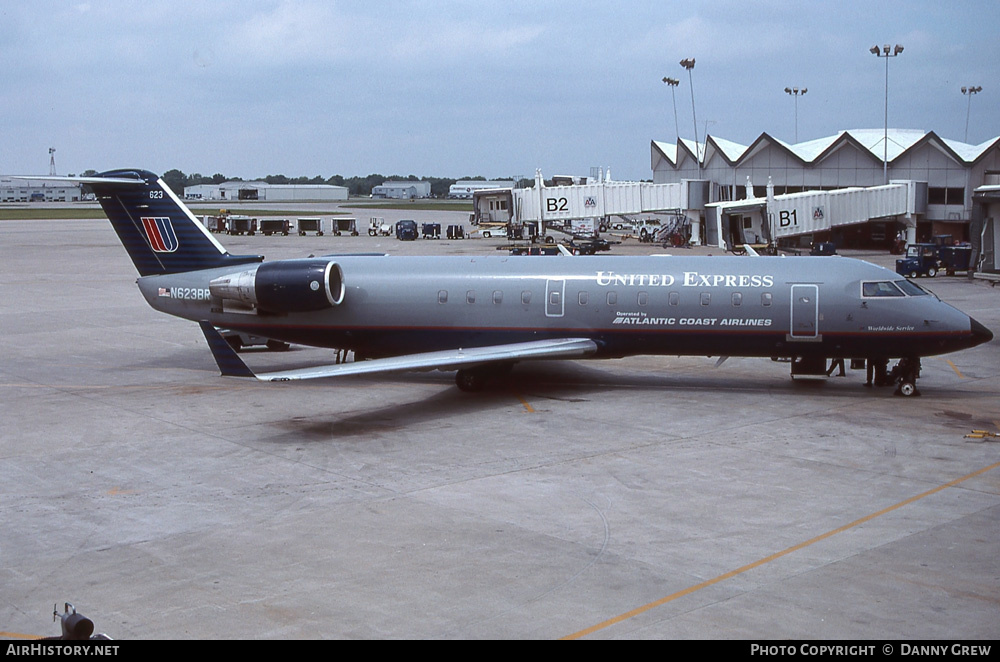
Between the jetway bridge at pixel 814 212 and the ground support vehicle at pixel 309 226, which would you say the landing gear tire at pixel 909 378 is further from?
the ground support vehicle at pixel 309 226

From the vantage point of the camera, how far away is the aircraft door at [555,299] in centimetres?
2439

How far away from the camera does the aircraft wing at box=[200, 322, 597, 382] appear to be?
66.2ft

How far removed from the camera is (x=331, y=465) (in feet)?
59.1

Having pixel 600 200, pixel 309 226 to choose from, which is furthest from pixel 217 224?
pixel 600 200

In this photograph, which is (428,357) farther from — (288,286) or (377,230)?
(377,230)

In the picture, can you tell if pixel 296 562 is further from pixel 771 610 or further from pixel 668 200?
pixel 668 200

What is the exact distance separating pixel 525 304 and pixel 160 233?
10.4 metres

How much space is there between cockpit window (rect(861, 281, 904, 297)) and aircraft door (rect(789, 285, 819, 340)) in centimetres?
111

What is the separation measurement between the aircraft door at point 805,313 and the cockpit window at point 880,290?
3.64ft

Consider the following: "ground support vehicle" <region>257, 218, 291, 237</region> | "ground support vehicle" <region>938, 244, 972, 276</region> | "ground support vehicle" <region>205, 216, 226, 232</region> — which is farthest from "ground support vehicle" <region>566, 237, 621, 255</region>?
"ground support vehicle" <region>205, 216, 226, 232</region>

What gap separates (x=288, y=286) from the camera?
25.3 m

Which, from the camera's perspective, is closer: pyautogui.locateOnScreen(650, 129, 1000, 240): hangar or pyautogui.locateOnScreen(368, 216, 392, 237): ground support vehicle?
pyautogui.locateOnScreen(650, 129, 1000, 240): hangar

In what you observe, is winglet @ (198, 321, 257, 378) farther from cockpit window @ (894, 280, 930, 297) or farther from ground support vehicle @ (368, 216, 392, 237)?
ground support vehicle @ (368, 216, 392, 237)
